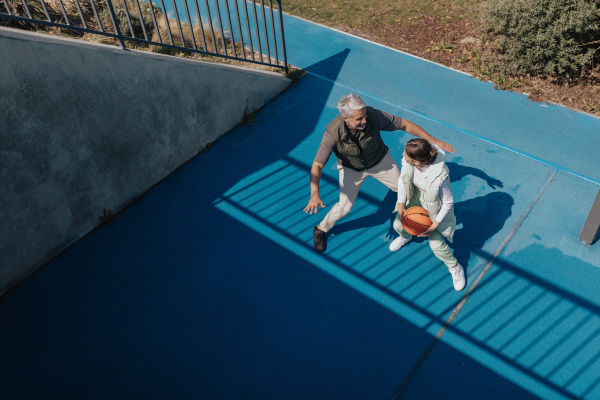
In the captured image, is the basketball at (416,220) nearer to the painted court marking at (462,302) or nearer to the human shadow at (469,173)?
the painted court marking at (462,302)

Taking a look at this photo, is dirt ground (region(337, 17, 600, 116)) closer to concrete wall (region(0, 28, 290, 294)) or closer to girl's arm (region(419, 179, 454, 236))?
Result: concrete wall (region(0, 28, 290, 294))

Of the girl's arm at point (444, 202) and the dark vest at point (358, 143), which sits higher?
the dark vest at point (358, 143)

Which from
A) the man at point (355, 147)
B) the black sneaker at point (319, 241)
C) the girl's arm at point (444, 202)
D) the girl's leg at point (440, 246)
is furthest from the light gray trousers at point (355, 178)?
the girl's arm at point (444, 202)

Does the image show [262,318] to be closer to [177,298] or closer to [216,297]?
[216,297]

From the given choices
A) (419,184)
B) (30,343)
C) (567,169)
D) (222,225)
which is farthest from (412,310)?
(30,343)

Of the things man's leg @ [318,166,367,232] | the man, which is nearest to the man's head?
the man

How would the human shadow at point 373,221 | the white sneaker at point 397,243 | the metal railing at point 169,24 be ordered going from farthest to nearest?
the metal railing at point 169,24, the human shadow at point 373,221, the white sneaker at point 397,243

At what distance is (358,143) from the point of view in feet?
15.3

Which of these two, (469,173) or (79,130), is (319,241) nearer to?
(469,173)

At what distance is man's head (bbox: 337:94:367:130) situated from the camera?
421cm

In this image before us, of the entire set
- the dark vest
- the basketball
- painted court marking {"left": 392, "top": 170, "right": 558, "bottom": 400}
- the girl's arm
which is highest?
the dark vest

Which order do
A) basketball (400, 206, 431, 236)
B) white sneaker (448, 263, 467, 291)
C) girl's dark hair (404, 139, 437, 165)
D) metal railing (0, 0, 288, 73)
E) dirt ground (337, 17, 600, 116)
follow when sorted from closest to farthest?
girl's dark hair (404, 139, 437, 165) → basketball (400, 206, 431, 236) → white sneaker (448, 263, 467, 291) → metal railing (0, 0, 288, 73) → dirt ground (337, 17, 600, 116)

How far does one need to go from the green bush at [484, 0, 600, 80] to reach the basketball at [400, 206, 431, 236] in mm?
4731

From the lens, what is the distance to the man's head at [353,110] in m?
4.21
